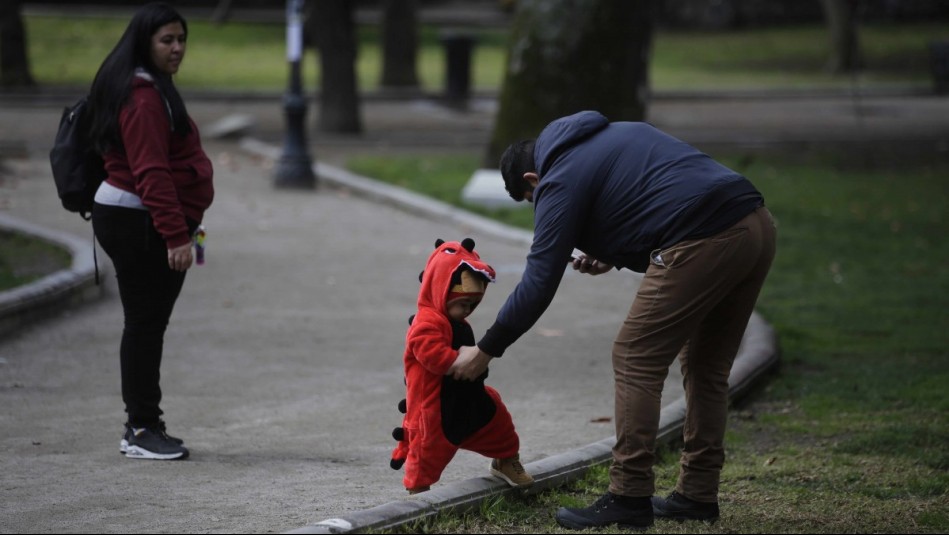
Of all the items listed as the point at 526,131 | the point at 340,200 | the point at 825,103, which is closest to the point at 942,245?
the point at 526,131

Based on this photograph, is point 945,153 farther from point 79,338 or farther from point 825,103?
point 79,338

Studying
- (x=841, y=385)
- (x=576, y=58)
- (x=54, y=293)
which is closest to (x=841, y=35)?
(x=576, y=58)

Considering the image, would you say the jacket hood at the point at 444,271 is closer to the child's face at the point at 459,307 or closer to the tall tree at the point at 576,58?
the child's face at the point at 459,307

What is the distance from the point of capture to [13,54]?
24.5 meters

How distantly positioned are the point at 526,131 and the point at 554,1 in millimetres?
1478

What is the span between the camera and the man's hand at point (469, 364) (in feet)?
14.9

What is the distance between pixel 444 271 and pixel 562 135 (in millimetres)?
656

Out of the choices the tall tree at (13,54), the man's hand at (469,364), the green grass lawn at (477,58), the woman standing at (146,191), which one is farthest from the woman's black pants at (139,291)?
the green grass lawn at (477,58)

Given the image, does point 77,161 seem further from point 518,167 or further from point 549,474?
point 549,474

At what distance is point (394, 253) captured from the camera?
11.3 metres

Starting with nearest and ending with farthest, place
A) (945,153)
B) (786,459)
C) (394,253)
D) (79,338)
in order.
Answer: (786,459), (79,338), (394,253), (945,153)

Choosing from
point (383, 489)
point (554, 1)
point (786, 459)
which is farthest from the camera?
point (554, 1)

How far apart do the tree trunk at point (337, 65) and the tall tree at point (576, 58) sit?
534 centimetres

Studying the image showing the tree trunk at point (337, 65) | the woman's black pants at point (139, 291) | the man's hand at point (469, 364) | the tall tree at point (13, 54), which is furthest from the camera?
the tall tree at point (13, 54)
